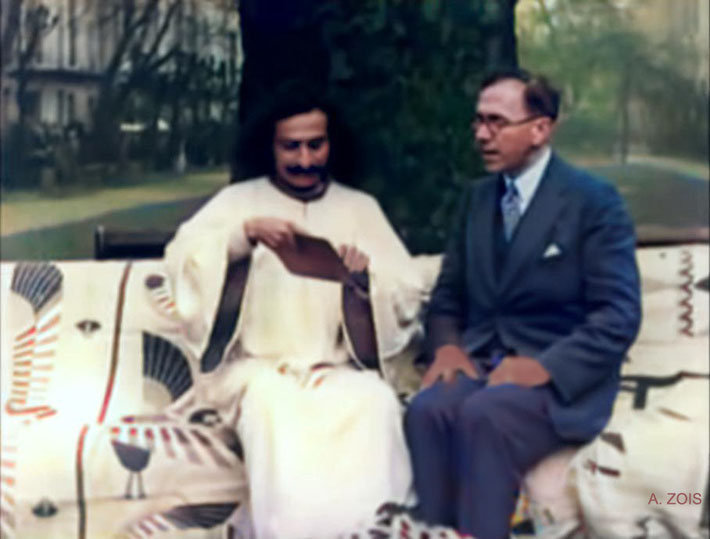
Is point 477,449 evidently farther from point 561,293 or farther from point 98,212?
point 98,212

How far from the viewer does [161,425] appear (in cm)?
335

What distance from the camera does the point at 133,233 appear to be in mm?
3465

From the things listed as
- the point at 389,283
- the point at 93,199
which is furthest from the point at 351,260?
the point at 93,199

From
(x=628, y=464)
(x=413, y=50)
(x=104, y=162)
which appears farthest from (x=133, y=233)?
(x=628, y=464)

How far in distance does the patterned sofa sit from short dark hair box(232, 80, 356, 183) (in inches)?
13.4

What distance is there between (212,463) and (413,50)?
47.1 inches

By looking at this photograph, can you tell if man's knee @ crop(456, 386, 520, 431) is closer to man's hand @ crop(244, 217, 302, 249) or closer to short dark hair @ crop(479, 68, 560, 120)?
man's hand @ crop(244, 217, 302, 249)

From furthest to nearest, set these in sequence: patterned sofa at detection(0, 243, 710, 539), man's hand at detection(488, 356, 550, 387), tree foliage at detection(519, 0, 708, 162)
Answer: tree foliage at detection(519, 0, 708, 162), man's hand at detection(488, 356, 550, 387), patterned sofa at detection(0, 243, 710, 539)

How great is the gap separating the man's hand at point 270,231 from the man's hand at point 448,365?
485mm

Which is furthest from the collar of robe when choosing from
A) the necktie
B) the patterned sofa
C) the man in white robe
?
the necktie

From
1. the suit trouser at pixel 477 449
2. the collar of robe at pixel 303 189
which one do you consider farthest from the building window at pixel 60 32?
the suit trouser at pixel 477 449

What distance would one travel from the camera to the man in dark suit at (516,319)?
330 centimetres

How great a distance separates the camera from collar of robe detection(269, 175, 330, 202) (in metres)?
3.46

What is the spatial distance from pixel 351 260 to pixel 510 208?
44 cm
